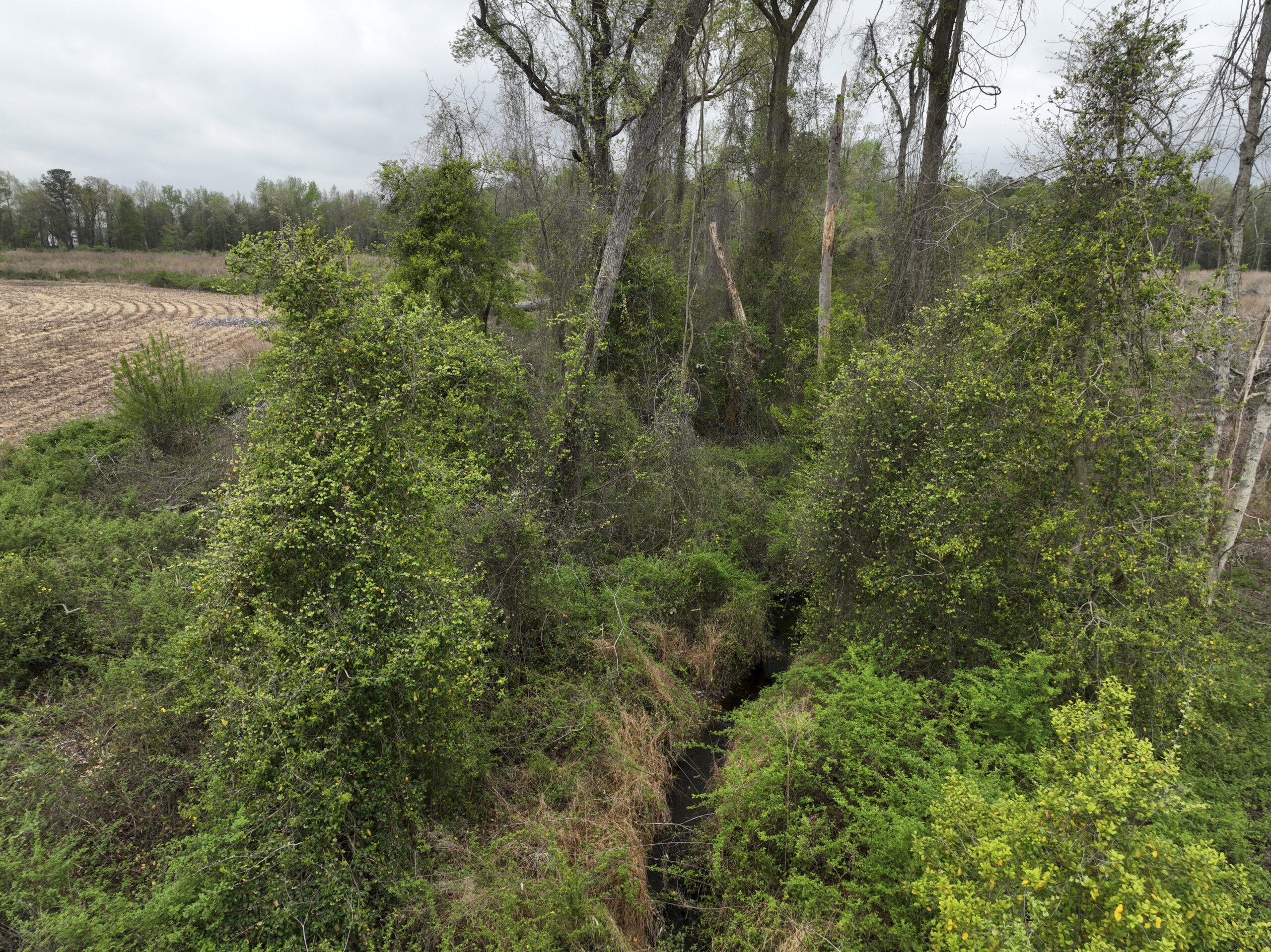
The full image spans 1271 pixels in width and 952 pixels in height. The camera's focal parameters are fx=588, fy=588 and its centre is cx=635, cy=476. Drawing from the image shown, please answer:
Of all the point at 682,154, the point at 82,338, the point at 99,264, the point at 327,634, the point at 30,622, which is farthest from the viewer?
the point at 99,264

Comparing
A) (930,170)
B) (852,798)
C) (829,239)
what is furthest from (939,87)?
(852,798)

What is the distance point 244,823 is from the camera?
3908 millimetres

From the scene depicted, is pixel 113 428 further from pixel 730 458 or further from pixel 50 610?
pixel 730 458

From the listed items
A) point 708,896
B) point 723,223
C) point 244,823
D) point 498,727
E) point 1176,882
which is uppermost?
point 723,223

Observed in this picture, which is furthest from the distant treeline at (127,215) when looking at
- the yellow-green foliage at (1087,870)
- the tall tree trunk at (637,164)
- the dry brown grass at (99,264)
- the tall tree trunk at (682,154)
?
the yellow-green foliage at (1087,870)

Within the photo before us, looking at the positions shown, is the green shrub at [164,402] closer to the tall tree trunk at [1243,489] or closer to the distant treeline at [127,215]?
the tall tree trunk at [1243,489]

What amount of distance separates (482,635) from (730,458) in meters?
6.65

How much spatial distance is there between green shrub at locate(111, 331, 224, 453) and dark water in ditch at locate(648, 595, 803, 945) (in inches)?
394

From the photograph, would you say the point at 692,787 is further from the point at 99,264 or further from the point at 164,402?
the point at 99,264

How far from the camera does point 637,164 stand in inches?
331

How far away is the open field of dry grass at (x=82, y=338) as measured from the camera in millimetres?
13211

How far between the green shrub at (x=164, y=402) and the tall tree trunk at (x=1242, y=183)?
45.6ft

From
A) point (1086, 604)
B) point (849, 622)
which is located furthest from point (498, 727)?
point (1086, 604)

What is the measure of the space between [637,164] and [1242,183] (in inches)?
259
